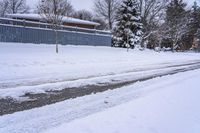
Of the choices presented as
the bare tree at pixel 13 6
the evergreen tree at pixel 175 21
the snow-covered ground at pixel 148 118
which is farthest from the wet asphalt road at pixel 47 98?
the bare tree at pixel 13 6

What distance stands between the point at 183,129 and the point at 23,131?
3.00 m

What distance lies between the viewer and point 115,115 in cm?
634

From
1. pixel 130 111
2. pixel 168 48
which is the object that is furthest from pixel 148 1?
pixel 130 111

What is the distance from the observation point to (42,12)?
21.0 metres

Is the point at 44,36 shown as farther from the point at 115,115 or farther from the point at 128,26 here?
the point at 115,115

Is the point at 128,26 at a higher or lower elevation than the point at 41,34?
higher

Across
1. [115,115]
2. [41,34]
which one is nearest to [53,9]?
[41,34]

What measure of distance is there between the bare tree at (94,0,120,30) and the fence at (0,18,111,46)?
22.3 meters

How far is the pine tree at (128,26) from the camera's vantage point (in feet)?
127

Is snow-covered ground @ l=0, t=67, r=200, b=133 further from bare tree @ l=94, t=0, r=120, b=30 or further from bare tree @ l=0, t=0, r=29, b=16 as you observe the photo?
bare tree @ l=0, t=0, r=29, b=16

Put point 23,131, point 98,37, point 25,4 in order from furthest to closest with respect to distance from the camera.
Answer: point 25,4 → point 98,37 → point 23,131

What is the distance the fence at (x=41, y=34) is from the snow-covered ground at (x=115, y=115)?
526 inches

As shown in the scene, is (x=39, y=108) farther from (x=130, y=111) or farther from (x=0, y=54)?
(x=0, y=54)

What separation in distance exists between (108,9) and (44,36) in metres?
31.1
